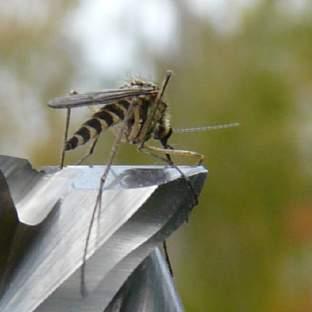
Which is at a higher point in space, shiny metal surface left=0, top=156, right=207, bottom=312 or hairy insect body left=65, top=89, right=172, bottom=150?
shiny metal surface left=0, top=156, right=207, bottom=312

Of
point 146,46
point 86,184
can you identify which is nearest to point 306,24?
point 146,46

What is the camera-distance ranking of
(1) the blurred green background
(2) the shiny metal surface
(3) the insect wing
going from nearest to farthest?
(2) the shiny metal surface
(3) the insect wing
(1) the blurred green background

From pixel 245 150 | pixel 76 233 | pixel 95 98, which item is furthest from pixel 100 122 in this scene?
pixel 245 150

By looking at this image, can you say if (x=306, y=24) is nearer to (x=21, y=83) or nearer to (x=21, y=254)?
(x=21, y=83)

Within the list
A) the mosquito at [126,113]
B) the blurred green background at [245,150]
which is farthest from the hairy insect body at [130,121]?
the blurred green background at [245,150]

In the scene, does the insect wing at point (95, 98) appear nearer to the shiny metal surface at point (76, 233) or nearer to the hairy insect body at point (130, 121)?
the hairy insect body at point (130, 121)

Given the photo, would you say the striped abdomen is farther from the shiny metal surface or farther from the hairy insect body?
the shiny metal surface

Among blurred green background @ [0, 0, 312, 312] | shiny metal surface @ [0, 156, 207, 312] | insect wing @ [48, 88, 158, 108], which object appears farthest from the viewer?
blurred green background @ [0, 0, 312, 312]

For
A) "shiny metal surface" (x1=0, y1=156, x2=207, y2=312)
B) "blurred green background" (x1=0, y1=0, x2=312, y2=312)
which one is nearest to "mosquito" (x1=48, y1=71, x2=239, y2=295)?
"shiny metal surface" (x1=0, y1=156, x2=207, y2=312)
